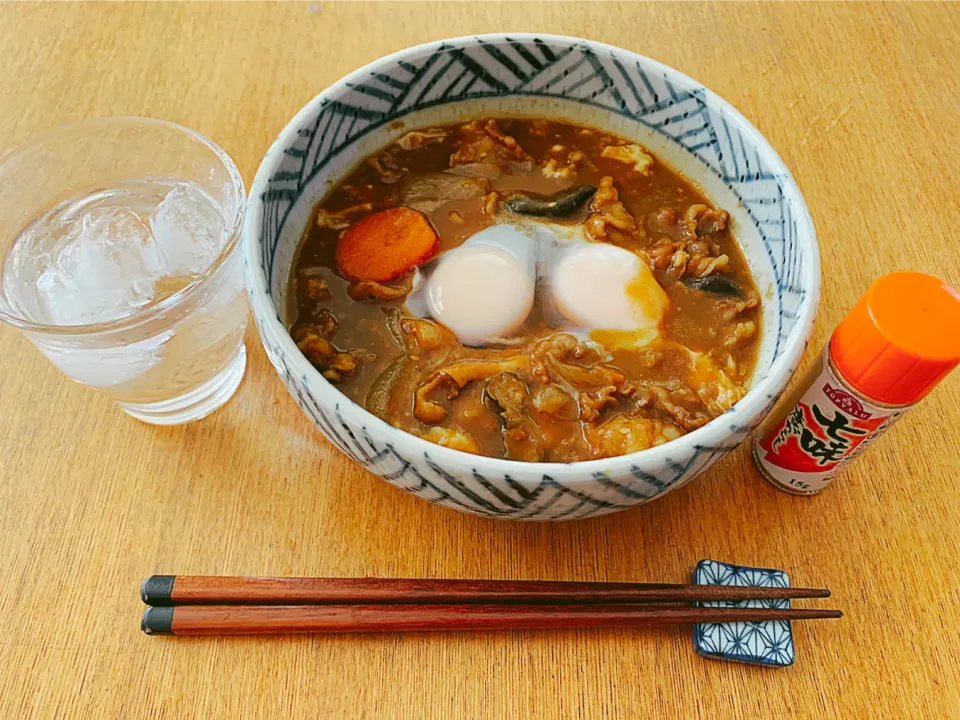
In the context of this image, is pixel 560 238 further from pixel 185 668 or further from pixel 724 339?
pixel 185 668

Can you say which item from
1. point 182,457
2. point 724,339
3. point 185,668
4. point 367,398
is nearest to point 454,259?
point 367,398

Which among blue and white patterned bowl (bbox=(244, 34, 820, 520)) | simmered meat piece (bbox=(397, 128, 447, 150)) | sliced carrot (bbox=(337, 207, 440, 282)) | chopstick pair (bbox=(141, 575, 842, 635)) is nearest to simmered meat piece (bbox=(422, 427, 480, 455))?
blue and white patterned bowl (bbox=(244, 34, 820, 520))

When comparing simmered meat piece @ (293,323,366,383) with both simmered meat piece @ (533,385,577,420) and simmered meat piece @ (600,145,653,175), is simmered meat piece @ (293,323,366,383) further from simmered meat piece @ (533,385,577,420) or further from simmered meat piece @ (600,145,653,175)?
simmered meat piece @ (600,145,653,175)

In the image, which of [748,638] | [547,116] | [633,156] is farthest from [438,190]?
[748,638]

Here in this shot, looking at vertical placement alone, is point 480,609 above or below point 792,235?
below

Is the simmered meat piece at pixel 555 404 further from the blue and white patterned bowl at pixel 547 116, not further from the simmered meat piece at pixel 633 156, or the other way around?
the simmered meat piece at pixel 633 156

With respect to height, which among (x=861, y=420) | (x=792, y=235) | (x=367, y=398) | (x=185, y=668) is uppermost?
(x=792, y=235)

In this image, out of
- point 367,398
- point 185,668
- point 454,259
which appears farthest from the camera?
point 454,259

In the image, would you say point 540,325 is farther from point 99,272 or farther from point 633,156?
point 99,272
